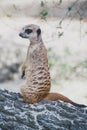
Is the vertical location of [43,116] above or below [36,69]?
below

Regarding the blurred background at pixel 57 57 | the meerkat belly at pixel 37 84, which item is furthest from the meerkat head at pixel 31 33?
the blurred background at pixel 57 57

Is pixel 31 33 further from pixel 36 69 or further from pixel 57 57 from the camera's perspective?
pixel 57 57

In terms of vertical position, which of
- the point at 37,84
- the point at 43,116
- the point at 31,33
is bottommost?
the point at 43,116

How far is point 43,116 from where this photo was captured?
3.48 meters

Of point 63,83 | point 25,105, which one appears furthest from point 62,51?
point 25,105

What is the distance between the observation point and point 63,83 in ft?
23.3

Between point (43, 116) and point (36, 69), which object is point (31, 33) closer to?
point (36, 69)

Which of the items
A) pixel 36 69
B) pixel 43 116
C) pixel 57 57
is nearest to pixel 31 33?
pixel 36 69

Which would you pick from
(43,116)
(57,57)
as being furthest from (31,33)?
(57,57)

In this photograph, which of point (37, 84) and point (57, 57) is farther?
point (57, 57)

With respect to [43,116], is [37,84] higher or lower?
higher

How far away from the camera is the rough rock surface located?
3.47m

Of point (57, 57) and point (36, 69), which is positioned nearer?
point (36, 69)

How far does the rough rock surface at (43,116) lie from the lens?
3.47 meters
